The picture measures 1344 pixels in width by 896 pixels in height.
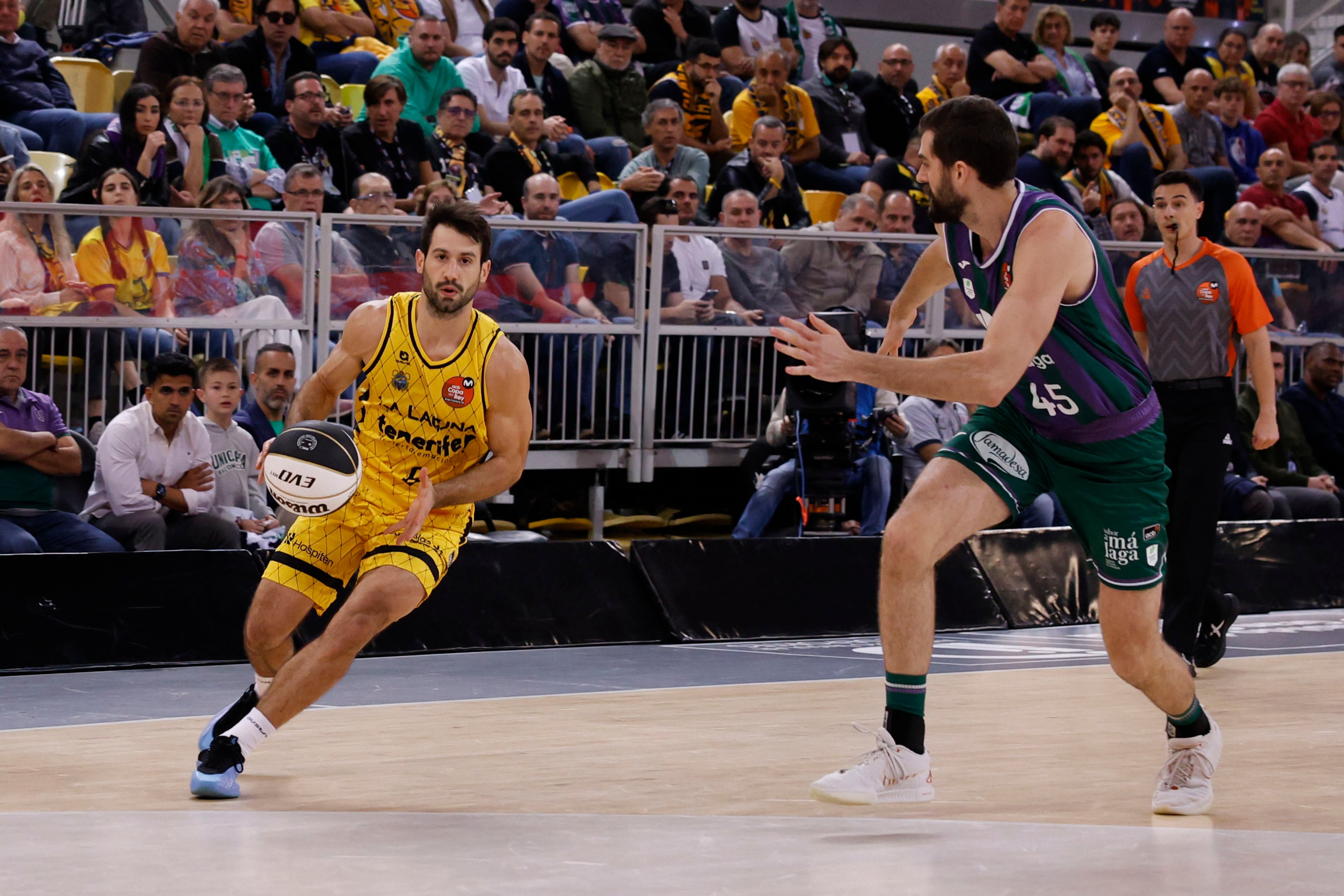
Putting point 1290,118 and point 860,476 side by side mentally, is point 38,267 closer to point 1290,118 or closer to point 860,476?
point 860,476

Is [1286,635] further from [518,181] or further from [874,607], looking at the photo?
[518,181]

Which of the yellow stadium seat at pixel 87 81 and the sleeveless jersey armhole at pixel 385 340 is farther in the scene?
the yellow stadium seat at pixel 87 81

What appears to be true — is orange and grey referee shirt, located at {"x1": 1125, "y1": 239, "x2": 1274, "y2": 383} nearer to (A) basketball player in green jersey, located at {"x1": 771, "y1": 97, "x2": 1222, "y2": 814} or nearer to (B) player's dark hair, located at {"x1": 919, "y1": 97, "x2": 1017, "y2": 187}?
(A) basketball player in green jersey, located at {"x1": 771, "y1": 97, "x2": 1222, "y2": 814}

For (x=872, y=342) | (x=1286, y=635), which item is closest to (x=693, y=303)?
(x=872, y=342)

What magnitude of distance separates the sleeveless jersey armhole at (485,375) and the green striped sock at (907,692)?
1.61 meters

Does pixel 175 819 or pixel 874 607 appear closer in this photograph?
pixel 175 819

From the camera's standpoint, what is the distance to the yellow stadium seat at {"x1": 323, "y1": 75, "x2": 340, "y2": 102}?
1230 cm

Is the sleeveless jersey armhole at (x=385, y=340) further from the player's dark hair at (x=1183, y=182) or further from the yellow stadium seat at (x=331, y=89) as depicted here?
the yellow stadium seat at (x=331, y=89)

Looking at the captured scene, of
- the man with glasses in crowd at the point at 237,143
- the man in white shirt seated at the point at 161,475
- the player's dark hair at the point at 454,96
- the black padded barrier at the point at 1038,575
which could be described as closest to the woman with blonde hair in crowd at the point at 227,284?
the man in white shirt seated at the point at 161,475

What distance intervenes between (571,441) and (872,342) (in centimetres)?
197

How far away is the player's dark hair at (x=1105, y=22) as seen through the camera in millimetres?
16516

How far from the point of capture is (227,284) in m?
9.00

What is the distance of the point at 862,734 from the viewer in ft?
20.0

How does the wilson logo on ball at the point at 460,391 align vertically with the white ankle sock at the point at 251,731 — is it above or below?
above
